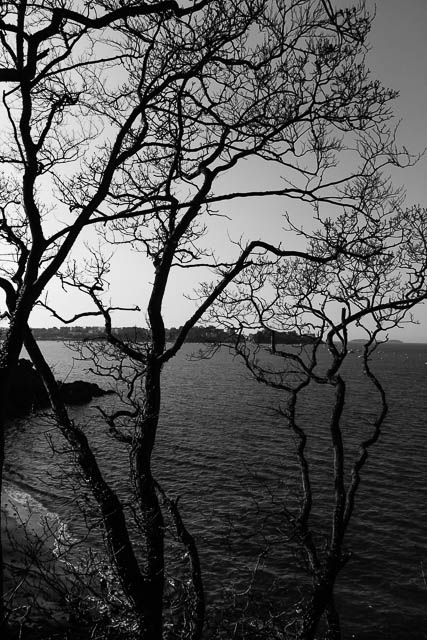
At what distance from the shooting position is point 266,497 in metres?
27.9

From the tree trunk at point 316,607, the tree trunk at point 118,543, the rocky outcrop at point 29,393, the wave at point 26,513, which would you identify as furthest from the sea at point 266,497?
the rocky outcrop at point 29,393

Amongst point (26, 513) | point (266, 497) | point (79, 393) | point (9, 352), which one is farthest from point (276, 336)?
point (79, 393)

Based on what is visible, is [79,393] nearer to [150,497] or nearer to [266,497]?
[266,497]

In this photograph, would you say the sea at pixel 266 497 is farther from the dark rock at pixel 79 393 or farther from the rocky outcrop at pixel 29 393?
the dark rock at pixel 79 393

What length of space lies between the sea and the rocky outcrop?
6.33 m

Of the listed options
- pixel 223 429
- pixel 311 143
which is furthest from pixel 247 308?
pixel 223 429

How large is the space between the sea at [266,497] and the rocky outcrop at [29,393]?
6.33 meters

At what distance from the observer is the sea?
57.7ft

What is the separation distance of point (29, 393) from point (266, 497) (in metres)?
45.0

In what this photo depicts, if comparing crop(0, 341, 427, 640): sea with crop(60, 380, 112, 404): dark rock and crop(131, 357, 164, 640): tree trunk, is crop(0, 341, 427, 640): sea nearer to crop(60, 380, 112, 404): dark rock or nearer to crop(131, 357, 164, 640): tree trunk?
crop(131, 357, 164, 640): tree trunk

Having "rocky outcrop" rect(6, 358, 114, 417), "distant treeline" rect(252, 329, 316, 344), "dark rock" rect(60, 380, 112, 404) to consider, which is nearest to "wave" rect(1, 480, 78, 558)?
"distant treeline" rect(252, 329, 316, 344)

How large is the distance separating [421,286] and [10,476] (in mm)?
32641

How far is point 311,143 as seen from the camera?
271 inches

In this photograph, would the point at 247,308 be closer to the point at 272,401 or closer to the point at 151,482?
the point at 151,482
